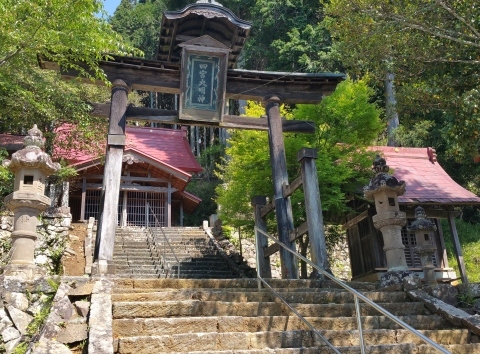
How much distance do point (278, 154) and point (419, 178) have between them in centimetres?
951

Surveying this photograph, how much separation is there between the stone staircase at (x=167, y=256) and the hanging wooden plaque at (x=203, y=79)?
12.6 feet

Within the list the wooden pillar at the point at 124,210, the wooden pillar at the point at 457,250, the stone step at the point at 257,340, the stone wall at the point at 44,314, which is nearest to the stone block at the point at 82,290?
the stone wall at the point at 44,314

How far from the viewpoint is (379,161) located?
8.48m

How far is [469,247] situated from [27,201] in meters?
19.0

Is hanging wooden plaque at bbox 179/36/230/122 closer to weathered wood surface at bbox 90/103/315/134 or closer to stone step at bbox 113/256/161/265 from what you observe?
weathered wood surface at bbox 90/103/315/134

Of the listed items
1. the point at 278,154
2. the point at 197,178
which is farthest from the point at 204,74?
the point at 197,178

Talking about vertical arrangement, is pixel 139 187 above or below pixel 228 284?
above

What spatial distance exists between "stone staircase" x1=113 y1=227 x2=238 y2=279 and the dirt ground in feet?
3.23

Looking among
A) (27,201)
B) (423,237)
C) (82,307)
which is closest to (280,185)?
(423,237)

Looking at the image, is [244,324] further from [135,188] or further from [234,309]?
[135,188]

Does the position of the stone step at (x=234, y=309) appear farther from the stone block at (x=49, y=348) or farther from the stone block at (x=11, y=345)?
the stone block at (x=11, y=345)

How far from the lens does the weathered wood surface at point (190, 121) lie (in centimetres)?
938

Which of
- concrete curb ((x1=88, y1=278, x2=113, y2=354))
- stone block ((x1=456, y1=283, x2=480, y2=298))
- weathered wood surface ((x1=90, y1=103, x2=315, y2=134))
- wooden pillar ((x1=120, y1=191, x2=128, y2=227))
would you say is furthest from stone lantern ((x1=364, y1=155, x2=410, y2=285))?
wooden pillar ((x1=120, y1=191, x2=128, y2=227))

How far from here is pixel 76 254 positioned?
45.2ft
